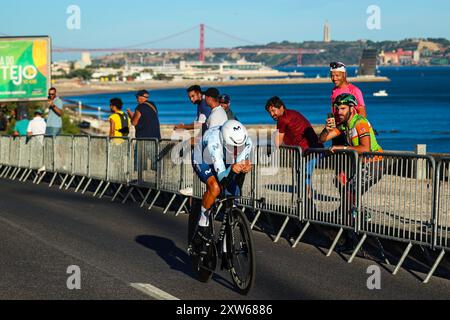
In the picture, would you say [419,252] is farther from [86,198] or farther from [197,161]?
[86,198]

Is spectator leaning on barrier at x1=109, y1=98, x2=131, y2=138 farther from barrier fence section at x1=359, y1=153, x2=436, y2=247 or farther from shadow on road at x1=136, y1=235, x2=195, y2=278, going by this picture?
barrier fence section at x1=359, y1=153, x2=436, y2=247

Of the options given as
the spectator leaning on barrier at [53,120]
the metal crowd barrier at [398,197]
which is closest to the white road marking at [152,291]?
the metal crowd barrier at [398,197]

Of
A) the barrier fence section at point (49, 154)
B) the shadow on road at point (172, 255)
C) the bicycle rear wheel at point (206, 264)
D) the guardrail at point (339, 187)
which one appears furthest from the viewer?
the barrier fence section at point (49, 154)

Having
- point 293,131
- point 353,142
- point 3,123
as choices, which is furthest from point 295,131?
point 3,123

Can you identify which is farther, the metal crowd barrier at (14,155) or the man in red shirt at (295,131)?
the metal crowd barrier at (14,155)

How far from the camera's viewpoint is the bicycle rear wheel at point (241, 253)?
9.32 m

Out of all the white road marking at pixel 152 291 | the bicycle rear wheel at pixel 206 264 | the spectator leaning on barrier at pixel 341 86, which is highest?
the spectator leaning on barrier at pixel 341 86

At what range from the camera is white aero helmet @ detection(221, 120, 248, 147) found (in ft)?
31.4

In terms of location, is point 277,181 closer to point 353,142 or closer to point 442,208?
point 353,142

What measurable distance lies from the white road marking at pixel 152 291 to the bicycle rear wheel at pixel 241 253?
0.66 metres

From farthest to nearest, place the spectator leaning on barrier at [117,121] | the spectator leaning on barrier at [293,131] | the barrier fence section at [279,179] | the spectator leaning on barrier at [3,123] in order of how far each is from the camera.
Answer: the spectator leaning on barrier at [3,123] < the spectator leaning on barrier at [117,121] < the spectator leaning on barrier at [293,131] < the barrier fence section at [279,179]

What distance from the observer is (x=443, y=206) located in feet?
34.7

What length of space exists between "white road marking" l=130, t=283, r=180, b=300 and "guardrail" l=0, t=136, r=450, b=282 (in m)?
1.15

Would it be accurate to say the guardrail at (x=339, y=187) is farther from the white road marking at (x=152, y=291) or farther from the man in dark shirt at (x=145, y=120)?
the white road marking at (x=152, y=291)
